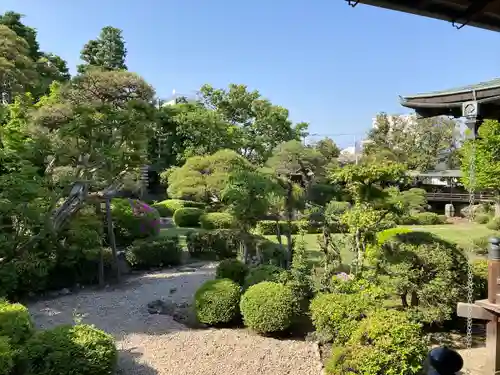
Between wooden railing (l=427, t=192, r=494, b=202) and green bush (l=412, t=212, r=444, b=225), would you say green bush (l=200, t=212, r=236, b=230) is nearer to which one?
green bush (l=412, t=212, r=444, b=225)

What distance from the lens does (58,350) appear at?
14.2 feet

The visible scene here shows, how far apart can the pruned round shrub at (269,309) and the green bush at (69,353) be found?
1975 mm

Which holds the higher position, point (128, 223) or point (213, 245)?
point (128, 223)

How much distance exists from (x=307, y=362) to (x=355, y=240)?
7.10 ft

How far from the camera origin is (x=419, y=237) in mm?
6211

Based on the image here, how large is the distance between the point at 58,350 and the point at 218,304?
8.08ft

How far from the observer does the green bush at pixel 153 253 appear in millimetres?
10586

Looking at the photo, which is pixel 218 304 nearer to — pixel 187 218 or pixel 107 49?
pixel 187 218

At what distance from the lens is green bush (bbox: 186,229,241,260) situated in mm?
11906

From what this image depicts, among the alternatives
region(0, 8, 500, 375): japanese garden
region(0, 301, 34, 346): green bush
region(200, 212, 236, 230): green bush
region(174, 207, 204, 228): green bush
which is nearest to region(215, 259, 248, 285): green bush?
region(0, 8, 500, 375): japanese garden

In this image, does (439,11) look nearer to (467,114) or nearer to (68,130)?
(467,114)

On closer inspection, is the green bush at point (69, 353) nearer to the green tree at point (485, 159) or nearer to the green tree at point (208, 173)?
the green tree at point (208, 173)

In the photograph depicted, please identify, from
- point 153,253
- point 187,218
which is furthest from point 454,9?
point 187,218

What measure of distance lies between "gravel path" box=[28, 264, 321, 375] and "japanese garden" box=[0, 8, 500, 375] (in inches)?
1.1
